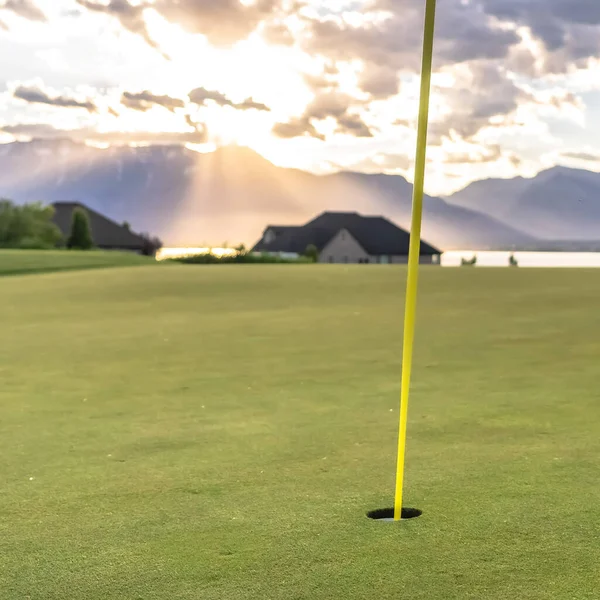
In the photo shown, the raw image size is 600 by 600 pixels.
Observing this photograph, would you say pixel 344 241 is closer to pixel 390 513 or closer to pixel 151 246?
pixel 151 246

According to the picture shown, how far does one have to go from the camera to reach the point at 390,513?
11.3 feet

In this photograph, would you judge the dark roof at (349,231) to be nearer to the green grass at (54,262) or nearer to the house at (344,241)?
the house at (344,241)

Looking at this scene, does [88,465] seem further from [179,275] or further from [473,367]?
[179,275]

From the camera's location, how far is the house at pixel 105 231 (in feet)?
302

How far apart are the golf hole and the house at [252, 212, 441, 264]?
281ft

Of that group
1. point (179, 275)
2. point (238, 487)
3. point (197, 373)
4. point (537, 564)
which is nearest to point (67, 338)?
point (197, 373)

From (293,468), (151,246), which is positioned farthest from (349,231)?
(293,468)

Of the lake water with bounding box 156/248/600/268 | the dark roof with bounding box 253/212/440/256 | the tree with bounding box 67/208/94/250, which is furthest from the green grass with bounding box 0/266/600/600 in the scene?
the dark roof with bounding box 253/212/440/256

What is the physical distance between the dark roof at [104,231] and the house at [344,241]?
17020 mm

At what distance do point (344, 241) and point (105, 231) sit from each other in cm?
3311

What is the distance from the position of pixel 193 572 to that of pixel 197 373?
15.8 feet

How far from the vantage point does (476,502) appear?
3537 millimetres

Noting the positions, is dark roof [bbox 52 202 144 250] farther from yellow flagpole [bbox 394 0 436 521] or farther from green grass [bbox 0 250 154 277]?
yellow flagpole [bbox 394 0 436 521]

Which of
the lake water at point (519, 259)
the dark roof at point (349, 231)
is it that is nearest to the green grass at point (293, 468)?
the lake water at point (519, 259)
